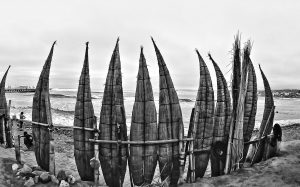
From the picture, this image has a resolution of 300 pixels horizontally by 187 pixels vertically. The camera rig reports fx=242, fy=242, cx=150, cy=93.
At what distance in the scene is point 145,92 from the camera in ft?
23.5

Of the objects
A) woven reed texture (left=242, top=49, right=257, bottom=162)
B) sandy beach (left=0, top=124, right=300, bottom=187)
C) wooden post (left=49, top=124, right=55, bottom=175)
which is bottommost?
sandy beach (left=0, top=124, right=300, bottom=187)

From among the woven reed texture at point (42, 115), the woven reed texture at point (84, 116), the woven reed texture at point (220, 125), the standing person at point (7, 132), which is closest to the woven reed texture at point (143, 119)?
the woven reed texture at point (84, 116)

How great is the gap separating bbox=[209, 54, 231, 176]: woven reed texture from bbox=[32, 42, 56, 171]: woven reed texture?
17.9 ft

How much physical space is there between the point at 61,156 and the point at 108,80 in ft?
21.8

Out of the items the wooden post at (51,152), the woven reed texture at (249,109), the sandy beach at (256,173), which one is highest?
the woven reed texture at (249,109)

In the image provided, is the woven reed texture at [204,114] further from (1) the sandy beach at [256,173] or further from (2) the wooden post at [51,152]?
(2) the wooden post at [51,152]

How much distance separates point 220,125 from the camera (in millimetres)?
7906

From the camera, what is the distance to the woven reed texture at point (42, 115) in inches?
314

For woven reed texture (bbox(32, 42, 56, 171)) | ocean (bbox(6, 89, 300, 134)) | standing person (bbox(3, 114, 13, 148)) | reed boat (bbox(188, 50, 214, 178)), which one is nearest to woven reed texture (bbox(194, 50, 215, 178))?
reed boat (bbox(188, 50, 214, 178))

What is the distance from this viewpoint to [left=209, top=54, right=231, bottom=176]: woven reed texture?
790cm

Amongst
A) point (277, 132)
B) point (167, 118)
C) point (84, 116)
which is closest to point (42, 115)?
point (84, 116)

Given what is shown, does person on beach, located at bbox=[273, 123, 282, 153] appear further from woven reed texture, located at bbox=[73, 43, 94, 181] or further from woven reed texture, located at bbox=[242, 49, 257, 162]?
woven reed texture, located at bbox=[73, 43, 94, 181]

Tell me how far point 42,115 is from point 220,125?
595 cm

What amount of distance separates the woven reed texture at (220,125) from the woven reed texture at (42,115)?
547cm
